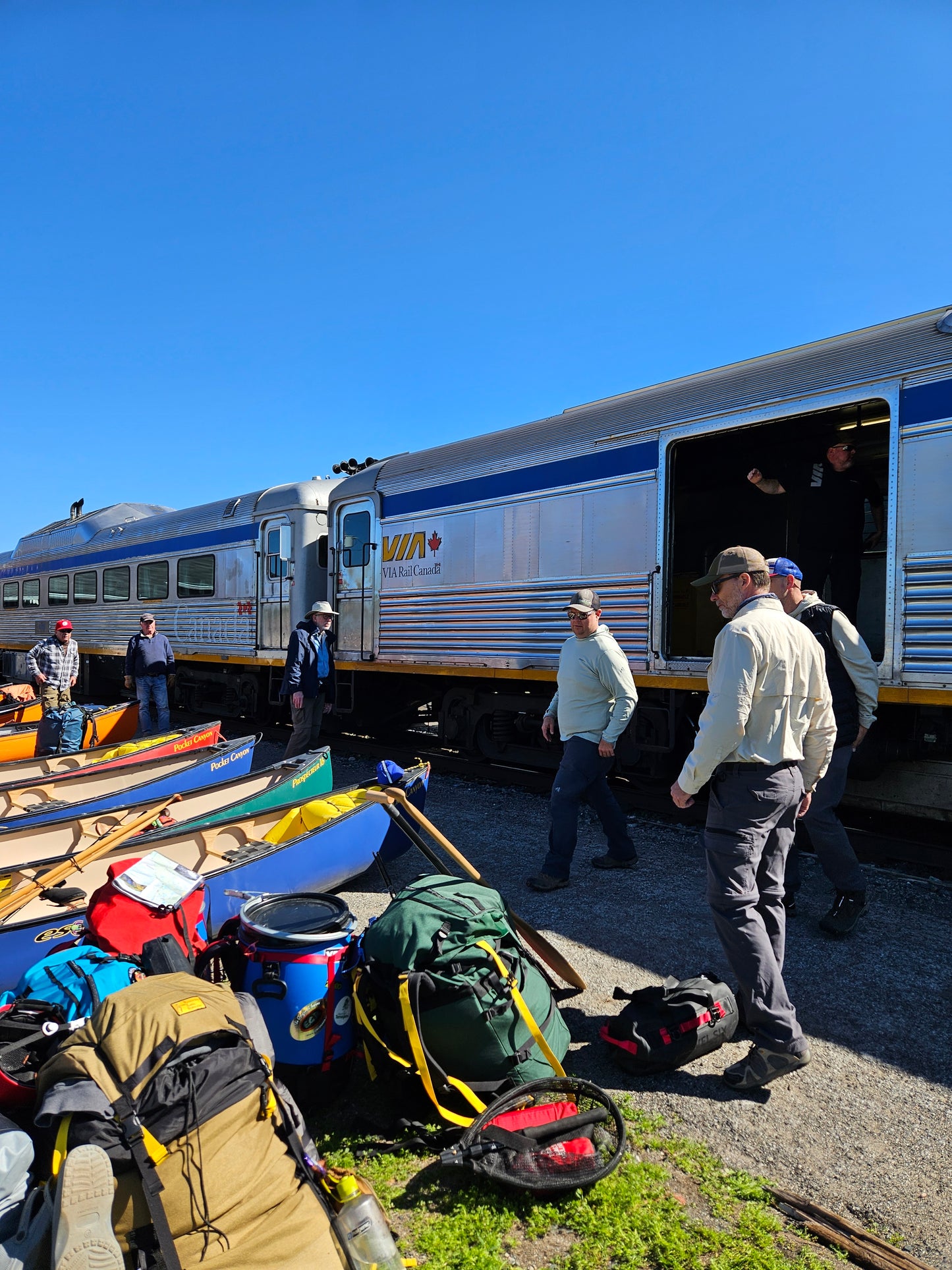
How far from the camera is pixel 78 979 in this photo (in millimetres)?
2885

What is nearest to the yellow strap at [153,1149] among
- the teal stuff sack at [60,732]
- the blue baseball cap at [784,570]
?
the blue baseball cap at [784,570]

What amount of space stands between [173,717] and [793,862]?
13.0m

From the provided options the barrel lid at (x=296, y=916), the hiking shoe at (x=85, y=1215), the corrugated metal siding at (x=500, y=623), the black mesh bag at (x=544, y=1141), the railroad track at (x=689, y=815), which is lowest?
the railroad track at (x=689, y=815)

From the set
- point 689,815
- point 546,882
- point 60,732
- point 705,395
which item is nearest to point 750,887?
point 546,882

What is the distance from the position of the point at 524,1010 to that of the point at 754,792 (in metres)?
1.22

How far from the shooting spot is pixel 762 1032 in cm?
315

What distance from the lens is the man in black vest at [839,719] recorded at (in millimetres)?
4410

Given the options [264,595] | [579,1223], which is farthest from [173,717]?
[579,1223]

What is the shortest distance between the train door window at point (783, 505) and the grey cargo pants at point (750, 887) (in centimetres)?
380

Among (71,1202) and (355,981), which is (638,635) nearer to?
(355,981)

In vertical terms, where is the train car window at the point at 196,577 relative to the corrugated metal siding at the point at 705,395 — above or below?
below

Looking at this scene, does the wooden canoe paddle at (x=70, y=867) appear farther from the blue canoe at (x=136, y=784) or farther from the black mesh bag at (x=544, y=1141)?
the black mesh bag at (x=544, y=1141)

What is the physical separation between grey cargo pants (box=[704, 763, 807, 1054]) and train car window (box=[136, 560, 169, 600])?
13.7 meters

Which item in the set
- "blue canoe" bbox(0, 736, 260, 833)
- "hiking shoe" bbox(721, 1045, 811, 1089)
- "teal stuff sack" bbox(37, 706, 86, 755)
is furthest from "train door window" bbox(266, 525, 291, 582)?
"hiking shoe" bbox(721, 1045, 811, 1089)
